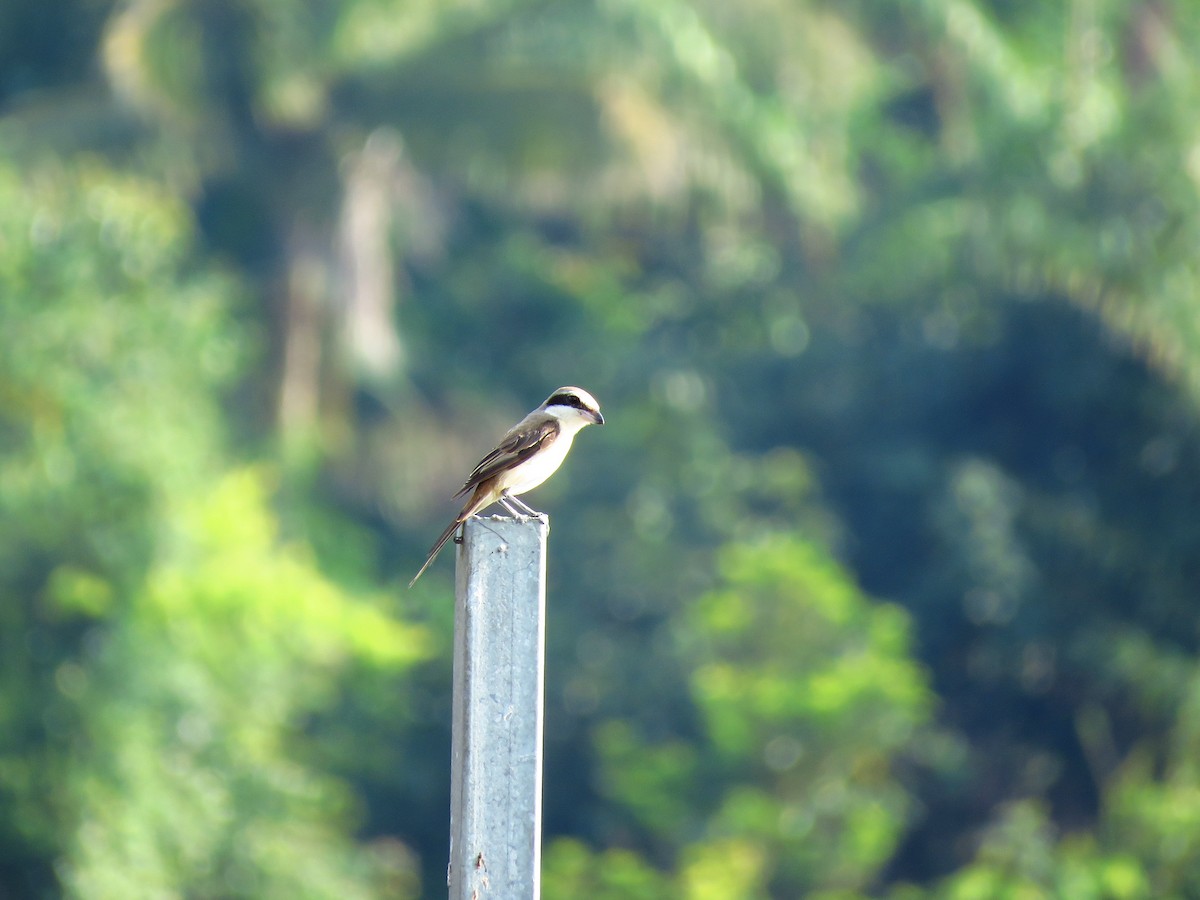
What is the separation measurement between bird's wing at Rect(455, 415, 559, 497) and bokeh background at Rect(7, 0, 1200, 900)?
10.2 m

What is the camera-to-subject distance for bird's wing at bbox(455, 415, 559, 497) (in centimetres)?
727

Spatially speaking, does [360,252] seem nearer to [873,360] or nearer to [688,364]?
[688,364]

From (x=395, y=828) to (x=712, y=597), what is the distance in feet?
14.8

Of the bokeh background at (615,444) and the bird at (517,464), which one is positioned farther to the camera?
the bokeh background at (615,444)

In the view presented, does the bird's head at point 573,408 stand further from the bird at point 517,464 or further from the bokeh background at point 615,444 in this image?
the bokeh background at point 615,444

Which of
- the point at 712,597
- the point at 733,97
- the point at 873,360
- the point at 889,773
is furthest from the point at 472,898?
the point at 873,360

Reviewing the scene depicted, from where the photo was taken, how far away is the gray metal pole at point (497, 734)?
15.9ft

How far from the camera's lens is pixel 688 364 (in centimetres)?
2438

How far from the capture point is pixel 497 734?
4898 millimetres

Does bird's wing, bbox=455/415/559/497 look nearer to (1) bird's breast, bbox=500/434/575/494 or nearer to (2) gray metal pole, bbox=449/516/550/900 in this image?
(1) bird's breast, bbox=500/434/575/494

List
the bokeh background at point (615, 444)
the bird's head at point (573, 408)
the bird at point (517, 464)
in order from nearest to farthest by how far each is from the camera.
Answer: the bird at point (517, 464)
the bird's head at point (573, 408)
the bokeh background at point (615, 444)

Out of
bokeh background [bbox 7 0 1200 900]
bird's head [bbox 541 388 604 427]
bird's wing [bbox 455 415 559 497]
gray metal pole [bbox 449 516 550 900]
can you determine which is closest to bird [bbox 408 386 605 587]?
bird's wing [bbox 455 415 559 497]

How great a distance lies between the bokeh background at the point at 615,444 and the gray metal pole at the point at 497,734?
1233 cm

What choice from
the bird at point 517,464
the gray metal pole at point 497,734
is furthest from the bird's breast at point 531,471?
the gray metal pole at point 497,734
